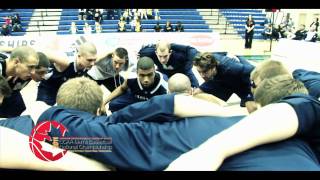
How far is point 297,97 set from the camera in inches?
36.5

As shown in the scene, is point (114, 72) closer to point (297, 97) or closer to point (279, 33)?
point (279, 33)

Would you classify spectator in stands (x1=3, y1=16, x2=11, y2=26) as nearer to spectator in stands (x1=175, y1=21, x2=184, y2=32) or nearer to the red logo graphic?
spectator in stands (x1=175, y1=21, x2=184, y2=32)

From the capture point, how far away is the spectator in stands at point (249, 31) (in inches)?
53.9

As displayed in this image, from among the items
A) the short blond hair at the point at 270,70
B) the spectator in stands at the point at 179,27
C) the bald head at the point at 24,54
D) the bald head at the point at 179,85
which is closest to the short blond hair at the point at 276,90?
the short blond hair at the point at 270,70

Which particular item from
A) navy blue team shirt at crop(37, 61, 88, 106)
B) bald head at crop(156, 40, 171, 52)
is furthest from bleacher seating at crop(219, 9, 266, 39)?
navy blue team shirt at crop(37, 61, 88, 106)

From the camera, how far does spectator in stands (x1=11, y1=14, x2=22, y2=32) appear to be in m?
1.34

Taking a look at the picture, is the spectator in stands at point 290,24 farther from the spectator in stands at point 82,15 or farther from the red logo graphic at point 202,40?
the spectator in stands at point 82,15

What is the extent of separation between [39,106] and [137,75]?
1.72ft

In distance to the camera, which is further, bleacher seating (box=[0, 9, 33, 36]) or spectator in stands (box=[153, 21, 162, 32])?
spectator in stands (box=[153, 21, 162, 32])

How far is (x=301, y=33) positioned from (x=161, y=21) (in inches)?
23.6

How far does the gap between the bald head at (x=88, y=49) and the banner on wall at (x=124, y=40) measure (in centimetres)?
2

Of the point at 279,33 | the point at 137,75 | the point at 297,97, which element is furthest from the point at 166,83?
the point at 297,97

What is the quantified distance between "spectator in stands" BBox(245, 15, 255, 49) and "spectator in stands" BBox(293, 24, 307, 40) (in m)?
0.19

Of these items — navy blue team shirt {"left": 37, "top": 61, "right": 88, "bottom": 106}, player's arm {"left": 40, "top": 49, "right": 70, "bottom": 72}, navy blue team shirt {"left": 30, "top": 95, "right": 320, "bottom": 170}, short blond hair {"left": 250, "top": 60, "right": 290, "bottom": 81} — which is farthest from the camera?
player's arm {"left": 40, "top": 49, "right": 70, "bottom": 72}
